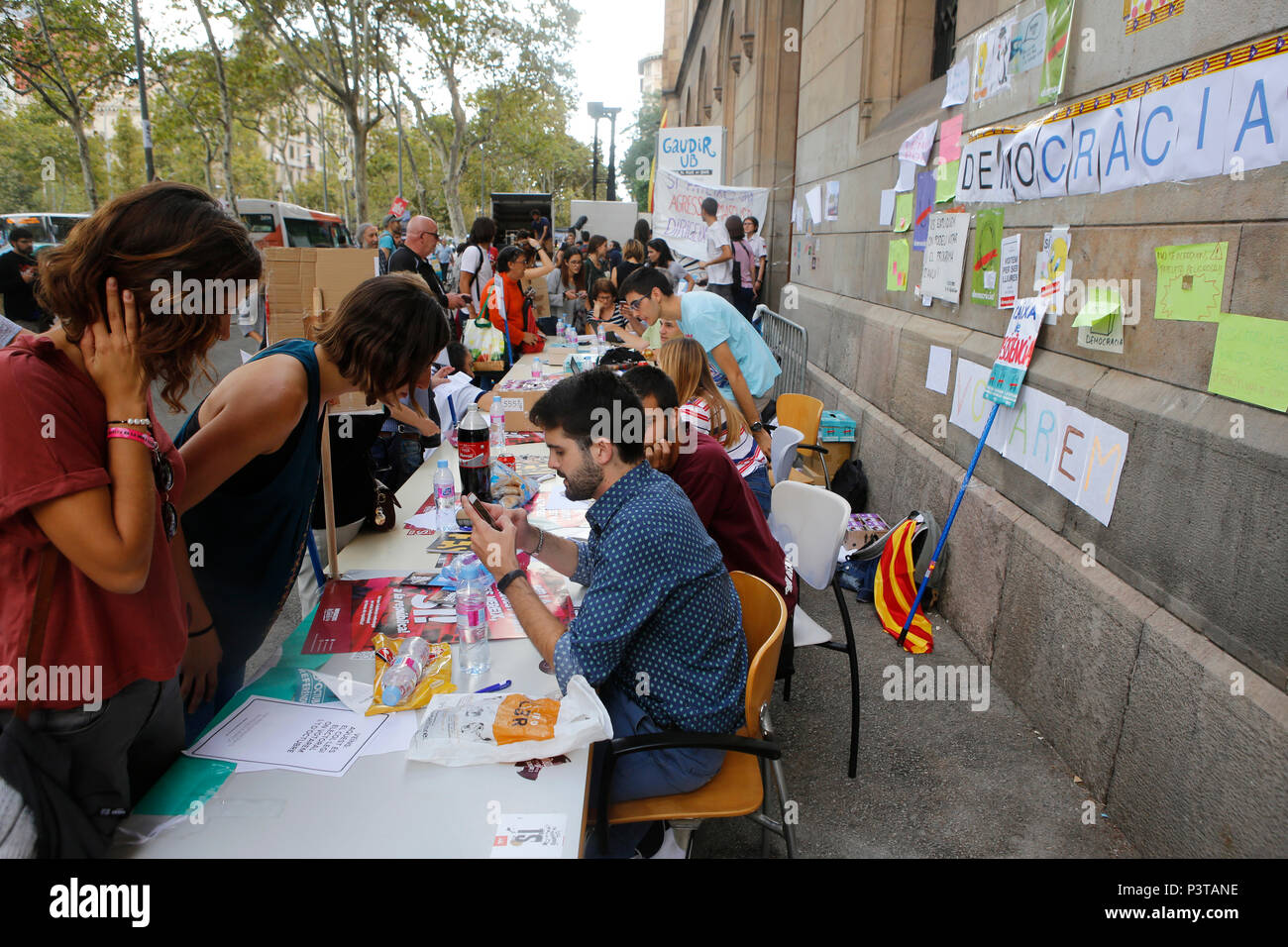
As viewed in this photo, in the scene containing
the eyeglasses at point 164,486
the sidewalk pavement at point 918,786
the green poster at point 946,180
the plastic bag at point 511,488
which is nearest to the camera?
the eyeglasses at point 164,486

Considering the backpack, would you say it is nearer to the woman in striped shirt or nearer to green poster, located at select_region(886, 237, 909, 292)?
green poster, located at select_region(886, 237, 909, 292)

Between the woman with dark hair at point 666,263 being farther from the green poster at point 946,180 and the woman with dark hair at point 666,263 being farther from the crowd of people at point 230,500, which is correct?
the crowd of people at point 230,500

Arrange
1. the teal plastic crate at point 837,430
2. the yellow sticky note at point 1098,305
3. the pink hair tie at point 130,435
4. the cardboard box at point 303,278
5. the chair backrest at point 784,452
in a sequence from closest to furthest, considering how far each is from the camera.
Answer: the pink hair tie at point 130,435 → the yellow sticky note at point 1098,305 → the cardboard box at point 303,278 → the chair backrest at point 784,452 → the teal plastic crate at point 837,430

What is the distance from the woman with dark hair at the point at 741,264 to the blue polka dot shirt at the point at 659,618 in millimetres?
7963

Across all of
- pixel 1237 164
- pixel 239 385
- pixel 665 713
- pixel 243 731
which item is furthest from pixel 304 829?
pixel 1237 164

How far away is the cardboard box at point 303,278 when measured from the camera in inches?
167

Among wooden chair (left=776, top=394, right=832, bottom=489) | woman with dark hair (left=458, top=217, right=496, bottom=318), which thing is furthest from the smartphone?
woman with dark hair (left=458, top=217, right=496, bottom=318)

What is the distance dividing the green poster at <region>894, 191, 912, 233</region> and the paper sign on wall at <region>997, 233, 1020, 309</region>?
154 cm

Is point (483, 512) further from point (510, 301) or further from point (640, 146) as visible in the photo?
point (640, 146)

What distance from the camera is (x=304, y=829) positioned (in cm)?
148

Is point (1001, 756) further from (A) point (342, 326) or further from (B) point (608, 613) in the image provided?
(A) point (342, 326)

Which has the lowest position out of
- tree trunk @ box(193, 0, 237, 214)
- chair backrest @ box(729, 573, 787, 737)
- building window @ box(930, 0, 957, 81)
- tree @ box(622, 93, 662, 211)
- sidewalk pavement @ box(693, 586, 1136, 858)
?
sidewalk pavement @ box(693, 586, 1136, 858)

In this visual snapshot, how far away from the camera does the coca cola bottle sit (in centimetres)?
312

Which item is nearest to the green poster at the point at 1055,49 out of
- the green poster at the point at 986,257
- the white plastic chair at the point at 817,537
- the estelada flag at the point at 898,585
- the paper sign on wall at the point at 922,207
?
the green poster at the point at 986,257
